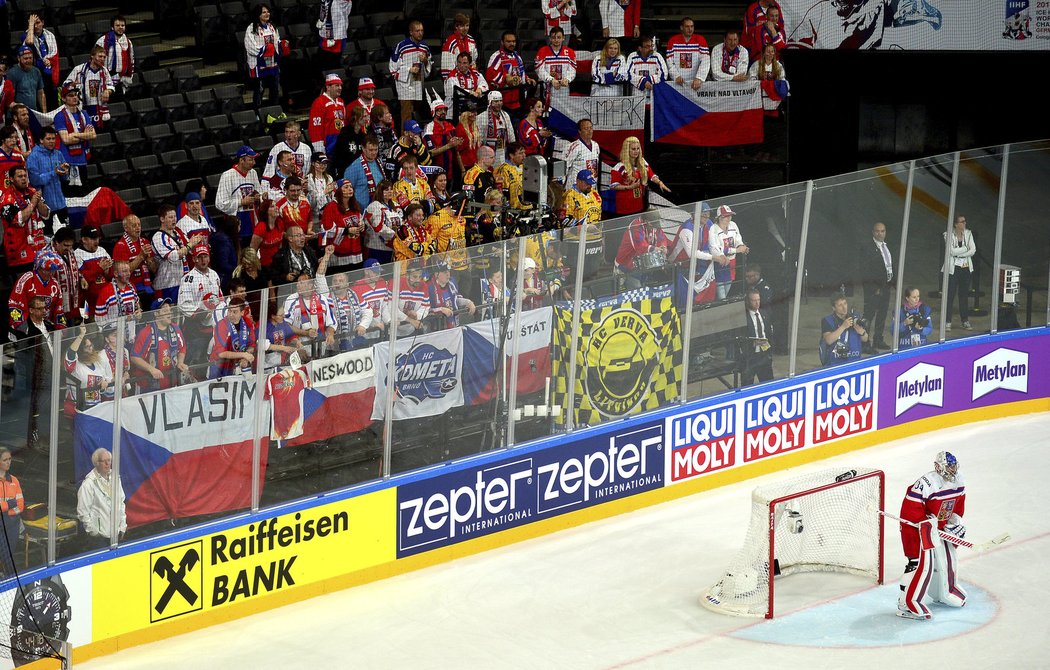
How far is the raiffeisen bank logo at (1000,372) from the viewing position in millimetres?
15398

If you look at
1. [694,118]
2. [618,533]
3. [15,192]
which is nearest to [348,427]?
[618,533]

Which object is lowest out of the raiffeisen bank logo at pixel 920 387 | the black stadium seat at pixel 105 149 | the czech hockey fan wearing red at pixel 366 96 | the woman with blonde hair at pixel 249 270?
the raiffeisen bank logo at pixel 920 387

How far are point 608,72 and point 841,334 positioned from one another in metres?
4.15

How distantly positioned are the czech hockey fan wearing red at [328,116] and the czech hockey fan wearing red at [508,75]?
7.00 feet

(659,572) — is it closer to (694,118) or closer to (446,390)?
(446,390)

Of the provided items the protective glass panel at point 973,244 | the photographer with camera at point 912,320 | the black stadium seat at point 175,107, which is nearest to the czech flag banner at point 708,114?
the protective glass panel at point 973,244

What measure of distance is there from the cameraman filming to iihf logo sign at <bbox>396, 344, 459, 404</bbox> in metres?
3.99

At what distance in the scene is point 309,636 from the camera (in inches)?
426

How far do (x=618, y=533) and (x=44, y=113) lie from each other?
6561 mm

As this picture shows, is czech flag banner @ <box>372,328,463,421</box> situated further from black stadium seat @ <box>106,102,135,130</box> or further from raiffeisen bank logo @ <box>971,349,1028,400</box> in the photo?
raiffeisen bank logo @ <box>971,349,1028,400</box>

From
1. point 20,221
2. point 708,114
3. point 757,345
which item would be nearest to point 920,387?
point 757,345

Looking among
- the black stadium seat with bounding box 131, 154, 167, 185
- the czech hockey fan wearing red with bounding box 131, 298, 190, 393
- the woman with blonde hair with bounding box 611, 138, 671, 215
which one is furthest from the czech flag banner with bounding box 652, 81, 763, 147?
the czech hockey fan wearing red with bounding box 131, 298, 190, 393

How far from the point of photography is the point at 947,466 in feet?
35.4

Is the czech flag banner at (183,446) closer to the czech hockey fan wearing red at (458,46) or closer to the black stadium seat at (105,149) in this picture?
the black stadium seat at (105,149)
